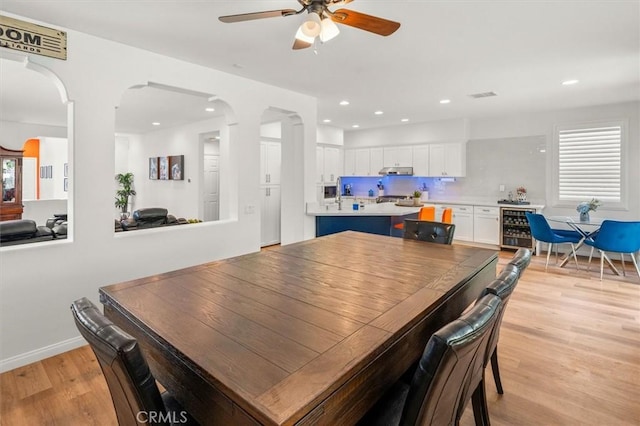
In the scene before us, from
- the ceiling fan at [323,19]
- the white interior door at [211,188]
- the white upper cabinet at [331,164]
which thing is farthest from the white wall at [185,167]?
the ceiling fan at [323,19]

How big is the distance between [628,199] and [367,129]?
5.05 metres

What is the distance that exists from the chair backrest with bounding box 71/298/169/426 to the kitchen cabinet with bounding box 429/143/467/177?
6.94 metres

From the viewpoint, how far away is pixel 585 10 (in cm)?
244

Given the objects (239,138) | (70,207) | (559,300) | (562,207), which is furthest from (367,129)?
(70,207)

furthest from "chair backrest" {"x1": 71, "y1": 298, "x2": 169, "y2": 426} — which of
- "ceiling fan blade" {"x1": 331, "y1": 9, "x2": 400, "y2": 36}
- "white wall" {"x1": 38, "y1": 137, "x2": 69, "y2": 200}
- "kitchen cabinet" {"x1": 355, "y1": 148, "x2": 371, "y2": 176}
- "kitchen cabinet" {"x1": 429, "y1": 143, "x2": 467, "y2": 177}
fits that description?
"white wall" {"x1": 38, "y1": 137, "x2": 69, "y2": 200}

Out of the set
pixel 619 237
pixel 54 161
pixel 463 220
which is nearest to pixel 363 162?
pixel 463 220

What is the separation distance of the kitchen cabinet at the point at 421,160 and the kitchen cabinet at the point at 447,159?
8 centimetres

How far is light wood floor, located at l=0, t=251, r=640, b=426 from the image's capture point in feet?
6.57

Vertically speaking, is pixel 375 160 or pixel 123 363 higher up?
pixel 375 160

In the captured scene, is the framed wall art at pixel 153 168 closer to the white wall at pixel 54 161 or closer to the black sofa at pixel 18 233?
the white wall at pixel 54 161

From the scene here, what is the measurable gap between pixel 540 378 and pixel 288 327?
2156mm

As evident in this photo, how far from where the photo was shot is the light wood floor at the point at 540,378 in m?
2.00

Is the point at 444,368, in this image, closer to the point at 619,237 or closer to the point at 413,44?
the point at 413,44

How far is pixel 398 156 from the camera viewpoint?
302 inches
